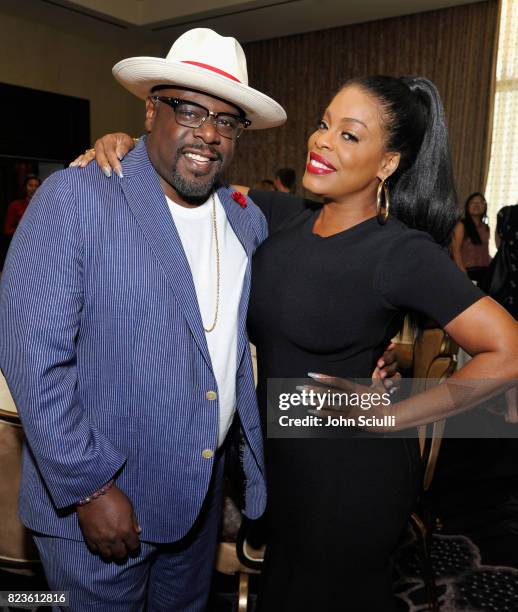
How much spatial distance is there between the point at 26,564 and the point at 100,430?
77 cm

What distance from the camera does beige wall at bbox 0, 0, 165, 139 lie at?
8.01 metres

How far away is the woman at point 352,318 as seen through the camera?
142 centimetres

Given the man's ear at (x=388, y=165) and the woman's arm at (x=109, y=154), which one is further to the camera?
the man's ear at (x=388, y=165)

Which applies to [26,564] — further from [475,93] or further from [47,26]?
[47,26]

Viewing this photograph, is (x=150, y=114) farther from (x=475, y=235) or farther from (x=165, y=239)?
(x=475, y=235)

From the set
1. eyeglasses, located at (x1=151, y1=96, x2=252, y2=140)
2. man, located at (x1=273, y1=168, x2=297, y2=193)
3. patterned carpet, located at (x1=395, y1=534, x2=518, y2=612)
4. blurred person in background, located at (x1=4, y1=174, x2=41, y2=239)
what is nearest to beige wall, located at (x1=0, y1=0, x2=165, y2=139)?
blurred person in background, located at (x1=4, y1=174, x2=41, y2=239)

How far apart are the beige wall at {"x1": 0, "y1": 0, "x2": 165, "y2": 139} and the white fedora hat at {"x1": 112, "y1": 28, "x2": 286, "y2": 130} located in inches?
279

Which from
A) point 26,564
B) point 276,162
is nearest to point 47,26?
point 276,162

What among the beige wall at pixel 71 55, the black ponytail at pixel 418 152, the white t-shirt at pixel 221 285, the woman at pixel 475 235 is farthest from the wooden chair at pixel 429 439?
the beige wall at pixel 71 55

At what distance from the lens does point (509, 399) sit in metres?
4.27

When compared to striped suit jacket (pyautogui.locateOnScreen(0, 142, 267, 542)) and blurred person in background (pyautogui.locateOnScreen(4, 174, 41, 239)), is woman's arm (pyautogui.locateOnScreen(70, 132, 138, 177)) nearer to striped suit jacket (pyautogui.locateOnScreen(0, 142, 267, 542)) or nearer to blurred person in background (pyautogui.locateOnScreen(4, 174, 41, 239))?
striped suit jacket (pyautogui.locateOnScreen(0, 142, 267, 542))

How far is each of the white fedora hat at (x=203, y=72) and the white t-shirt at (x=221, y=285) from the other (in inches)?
10.9

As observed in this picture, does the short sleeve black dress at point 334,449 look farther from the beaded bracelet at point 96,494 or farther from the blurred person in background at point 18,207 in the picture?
the blurred person in background at point 18,207

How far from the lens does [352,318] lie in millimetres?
1422
